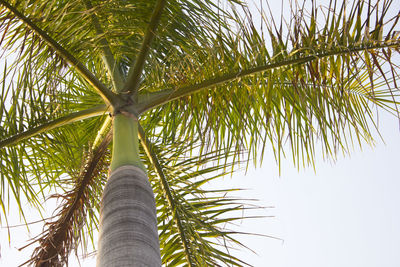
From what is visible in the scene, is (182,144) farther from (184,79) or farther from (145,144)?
(184,79)

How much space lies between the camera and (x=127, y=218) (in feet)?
7.95

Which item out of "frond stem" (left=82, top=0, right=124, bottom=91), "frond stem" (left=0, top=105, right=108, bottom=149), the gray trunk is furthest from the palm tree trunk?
"frond stem" (left=82, top=0, right=124, bottom=91)

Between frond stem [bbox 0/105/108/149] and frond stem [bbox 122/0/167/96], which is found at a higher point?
frond stem [bbox 122/0/167/96]

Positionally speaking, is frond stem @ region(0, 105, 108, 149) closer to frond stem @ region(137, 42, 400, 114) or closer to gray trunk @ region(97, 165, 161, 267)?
frond stem @ region(137, 42, 400, 114)

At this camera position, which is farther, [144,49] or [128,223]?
[144,49]

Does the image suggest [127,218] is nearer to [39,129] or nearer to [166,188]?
[39,129]

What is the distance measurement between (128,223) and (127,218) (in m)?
0.03

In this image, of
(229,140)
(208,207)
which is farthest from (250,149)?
(208,207)

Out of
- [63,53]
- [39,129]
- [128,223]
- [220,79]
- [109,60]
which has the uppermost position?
[109,60]

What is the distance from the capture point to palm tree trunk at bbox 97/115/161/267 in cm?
224

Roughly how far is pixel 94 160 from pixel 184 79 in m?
0.94

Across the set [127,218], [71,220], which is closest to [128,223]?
[127,218]

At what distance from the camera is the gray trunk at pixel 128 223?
2.24 m

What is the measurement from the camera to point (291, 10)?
2777mm
